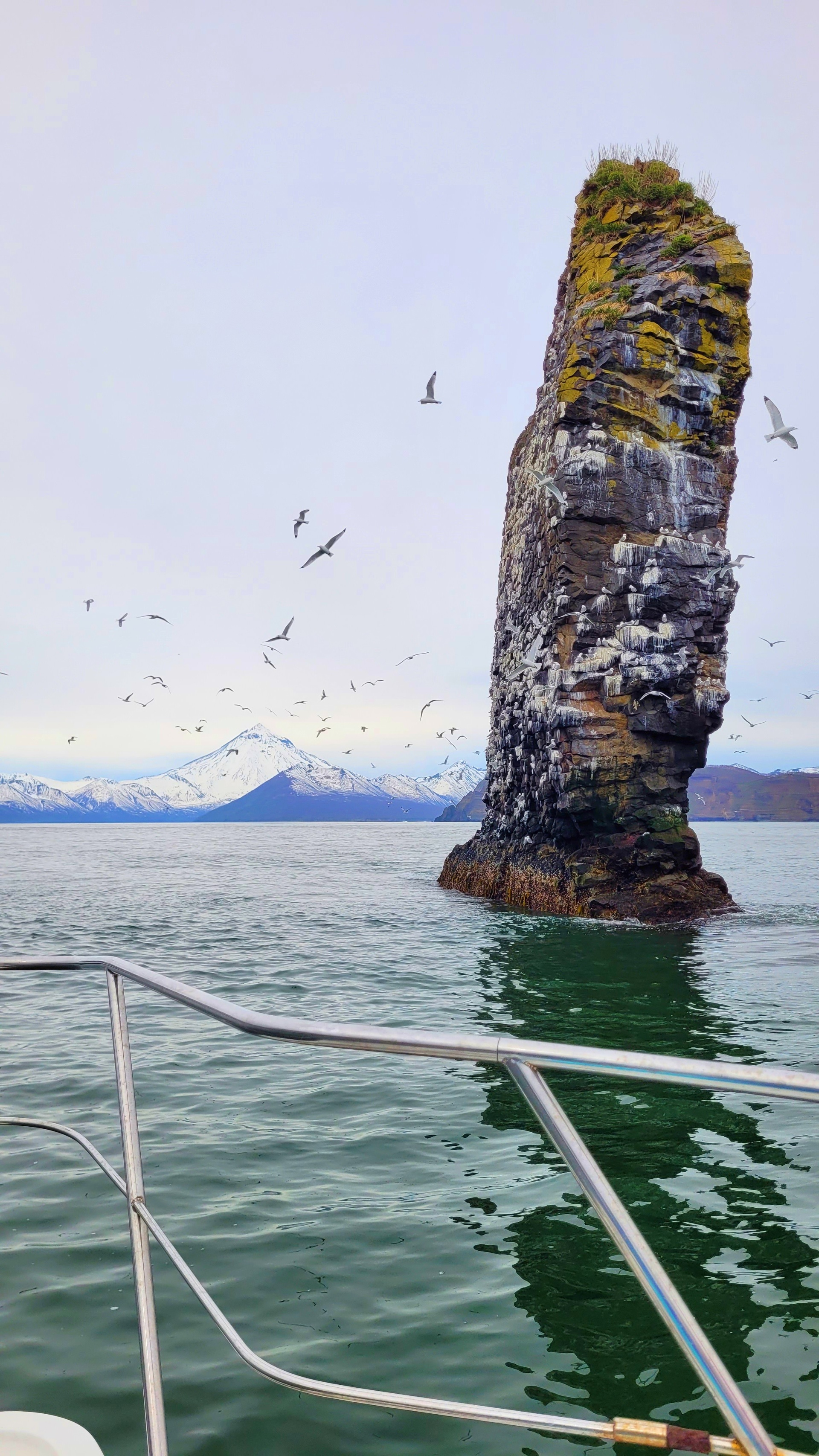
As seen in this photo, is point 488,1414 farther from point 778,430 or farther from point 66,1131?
point 778,430

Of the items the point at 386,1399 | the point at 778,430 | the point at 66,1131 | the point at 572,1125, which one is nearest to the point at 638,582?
the point at 778,430

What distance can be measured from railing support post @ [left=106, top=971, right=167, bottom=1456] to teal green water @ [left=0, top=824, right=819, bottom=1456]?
1.75 meters

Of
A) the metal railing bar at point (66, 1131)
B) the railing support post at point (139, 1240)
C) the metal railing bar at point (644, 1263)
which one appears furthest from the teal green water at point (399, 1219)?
the metal railing bar at point (644, 1263)

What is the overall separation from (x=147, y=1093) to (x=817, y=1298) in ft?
18.6

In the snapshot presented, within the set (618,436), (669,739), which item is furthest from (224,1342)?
(618,436)

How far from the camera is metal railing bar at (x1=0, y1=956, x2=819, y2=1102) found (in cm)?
131

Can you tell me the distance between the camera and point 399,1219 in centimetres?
562

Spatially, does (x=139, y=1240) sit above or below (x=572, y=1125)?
below

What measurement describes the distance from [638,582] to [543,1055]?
75.2 ft

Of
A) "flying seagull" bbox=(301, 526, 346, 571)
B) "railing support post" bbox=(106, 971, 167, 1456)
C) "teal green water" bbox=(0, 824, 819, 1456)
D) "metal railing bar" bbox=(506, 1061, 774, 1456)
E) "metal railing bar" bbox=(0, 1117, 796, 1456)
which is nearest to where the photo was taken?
"metal railing bar" bbox=(506, 1061, 774, 1456)

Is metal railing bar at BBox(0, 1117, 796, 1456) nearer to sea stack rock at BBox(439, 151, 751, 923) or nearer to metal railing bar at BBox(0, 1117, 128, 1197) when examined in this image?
metal railing bar at BBox(0, 1117, 128, 1197)

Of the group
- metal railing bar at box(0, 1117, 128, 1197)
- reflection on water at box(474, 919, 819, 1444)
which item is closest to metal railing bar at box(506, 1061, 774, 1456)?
metal railing bar at box(0, 1117, 128, 1197)

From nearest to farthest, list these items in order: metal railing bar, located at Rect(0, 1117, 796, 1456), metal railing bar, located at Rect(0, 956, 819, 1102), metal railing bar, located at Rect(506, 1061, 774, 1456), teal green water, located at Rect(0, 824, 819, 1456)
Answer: metal railing bar, located at Rect(0, 956, 819, 1102), metal railing bar, located at Rect(506, 1061, 774, 1456), metal railing bar, located at Rect(0, 1117, 796, 1456), teal green water, located at Rect(0, 824, 819, 1456)

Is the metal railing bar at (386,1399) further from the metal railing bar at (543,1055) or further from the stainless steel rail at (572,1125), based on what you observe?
the metal railing bar at (543,1055)
